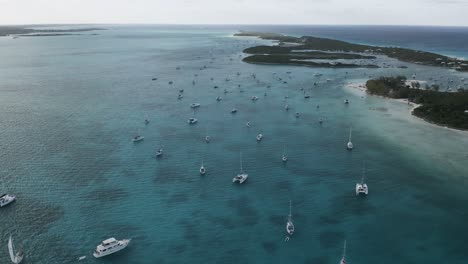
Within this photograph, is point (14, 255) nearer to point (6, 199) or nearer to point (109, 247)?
point (109, 247)

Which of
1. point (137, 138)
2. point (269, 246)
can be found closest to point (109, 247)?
point (269, 246)

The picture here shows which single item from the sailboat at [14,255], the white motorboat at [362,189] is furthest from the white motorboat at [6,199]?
the white motorboat at [362,189]

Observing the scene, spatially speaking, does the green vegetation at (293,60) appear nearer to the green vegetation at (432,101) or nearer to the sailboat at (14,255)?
the green vegetation at (432,101)

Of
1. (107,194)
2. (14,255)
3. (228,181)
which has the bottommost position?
(14,255)

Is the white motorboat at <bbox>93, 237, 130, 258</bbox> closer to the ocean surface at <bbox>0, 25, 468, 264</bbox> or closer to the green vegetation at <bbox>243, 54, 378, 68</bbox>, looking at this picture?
the ocean surface at <bbox>0, 25, 468, 264</bbox>

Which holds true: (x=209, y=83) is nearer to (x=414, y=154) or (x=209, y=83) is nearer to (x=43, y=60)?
(x=414, y=154)

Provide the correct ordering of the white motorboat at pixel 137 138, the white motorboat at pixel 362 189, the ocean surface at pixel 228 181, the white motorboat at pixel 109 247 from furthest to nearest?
1. the white motorboat at pixel 137 138
2. the white motorboat at pixel 362 189
3. the ocean surface at pixel 228 181
4. the white motorboat at pixel 109 247
